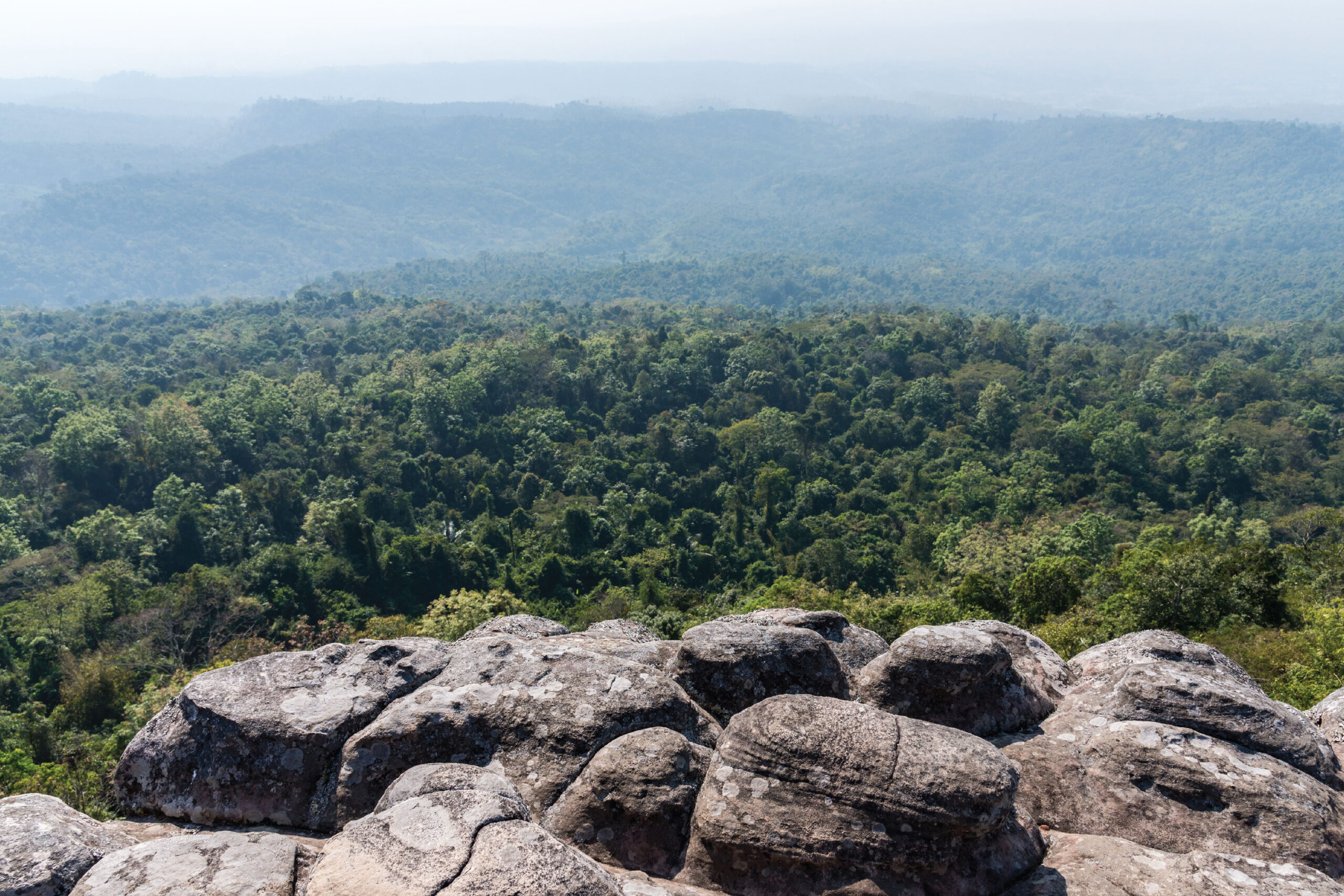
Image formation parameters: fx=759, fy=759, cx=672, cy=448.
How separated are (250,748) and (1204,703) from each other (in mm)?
16076

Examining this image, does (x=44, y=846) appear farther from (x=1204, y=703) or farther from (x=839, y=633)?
(x=1204, y=703)

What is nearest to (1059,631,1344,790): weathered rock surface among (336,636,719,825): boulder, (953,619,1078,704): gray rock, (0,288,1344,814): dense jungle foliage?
(953,619,1078,704): gray rock

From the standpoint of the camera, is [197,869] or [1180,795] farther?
[1180,795]

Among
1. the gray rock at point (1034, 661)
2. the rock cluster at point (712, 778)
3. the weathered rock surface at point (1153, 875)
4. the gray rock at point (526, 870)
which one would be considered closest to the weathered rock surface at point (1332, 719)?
the rock cluster at point (712, 778)

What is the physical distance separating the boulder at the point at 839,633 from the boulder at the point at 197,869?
9114 mm

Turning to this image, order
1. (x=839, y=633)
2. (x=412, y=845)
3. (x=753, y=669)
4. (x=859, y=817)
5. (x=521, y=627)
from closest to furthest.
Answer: (x=412, y=845), (x=859, y=817), (x=753, y=669), (x=839, y=633), (x=521, y=627)

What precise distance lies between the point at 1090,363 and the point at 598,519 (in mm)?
92314

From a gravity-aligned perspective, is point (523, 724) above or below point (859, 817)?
below

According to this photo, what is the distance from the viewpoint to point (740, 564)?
76.1 metres

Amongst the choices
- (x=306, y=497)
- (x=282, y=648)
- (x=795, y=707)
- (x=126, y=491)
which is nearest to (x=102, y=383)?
(x=126, y=491)

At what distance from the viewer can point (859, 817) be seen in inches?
412

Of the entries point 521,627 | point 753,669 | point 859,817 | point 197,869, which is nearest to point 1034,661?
point 753,669

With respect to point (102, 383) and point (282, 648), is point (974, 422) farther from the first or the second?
point (102, 383)

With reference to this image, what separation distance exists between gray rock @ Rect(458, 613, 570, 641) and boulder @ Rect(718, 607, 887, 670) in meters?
4.49
